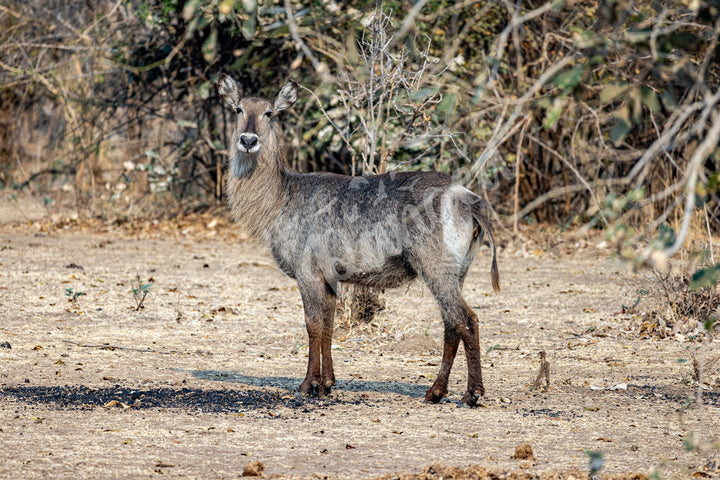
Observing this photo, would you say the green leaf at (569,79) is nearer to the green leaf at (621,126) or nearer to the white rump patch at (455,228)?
the green leaf at (621,126)

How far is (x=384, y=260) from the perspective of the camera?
533 centimetres

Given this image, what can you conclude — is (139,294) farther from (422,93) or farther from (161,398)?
(422,93)

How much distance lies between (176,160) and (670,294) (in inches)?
341

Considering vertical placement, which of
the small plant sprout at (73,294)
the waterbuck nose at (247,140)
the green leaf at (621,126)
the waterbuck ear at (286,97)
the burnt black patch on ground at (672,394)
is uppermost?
the waterbuck ear at (286,97)

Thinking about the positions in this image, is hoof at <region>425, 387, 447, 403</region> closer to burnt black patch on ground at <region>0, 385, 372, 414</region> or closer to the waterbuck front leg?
burnt black patch on ground at <region>0, 385, 372, 414</region>

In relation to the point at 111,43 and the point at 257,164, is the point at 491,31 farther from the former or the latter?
the point at 257,164

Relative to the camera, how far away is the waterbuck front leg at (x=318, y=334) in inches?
211

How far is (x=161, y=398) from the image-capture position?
16.8ft

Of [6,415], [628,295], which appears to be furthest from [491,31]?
[6,415]

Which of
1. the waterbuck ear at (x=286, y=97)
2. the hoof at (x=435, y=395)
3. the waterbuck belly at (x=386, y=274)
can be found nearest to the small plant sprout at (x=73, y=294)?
the waterbuck ear at (x=286, y=97)

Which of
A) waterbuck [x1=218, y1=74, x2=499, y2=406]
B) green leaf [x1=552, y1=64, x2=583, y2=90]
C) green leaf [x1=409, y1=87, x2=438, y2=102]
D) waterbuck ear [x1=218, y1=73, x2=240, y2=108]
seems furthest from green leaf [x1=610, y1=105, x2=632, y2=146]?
waterbuck ear [x1=218, y1=73, x2=240, y2=108]

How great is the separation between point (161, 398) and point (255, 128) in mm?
1783

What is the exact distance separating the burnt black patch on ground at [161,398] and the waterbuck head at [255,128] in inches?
58.7

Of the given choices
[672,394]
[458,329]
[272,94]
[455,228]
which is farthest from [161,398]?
[272,94]
